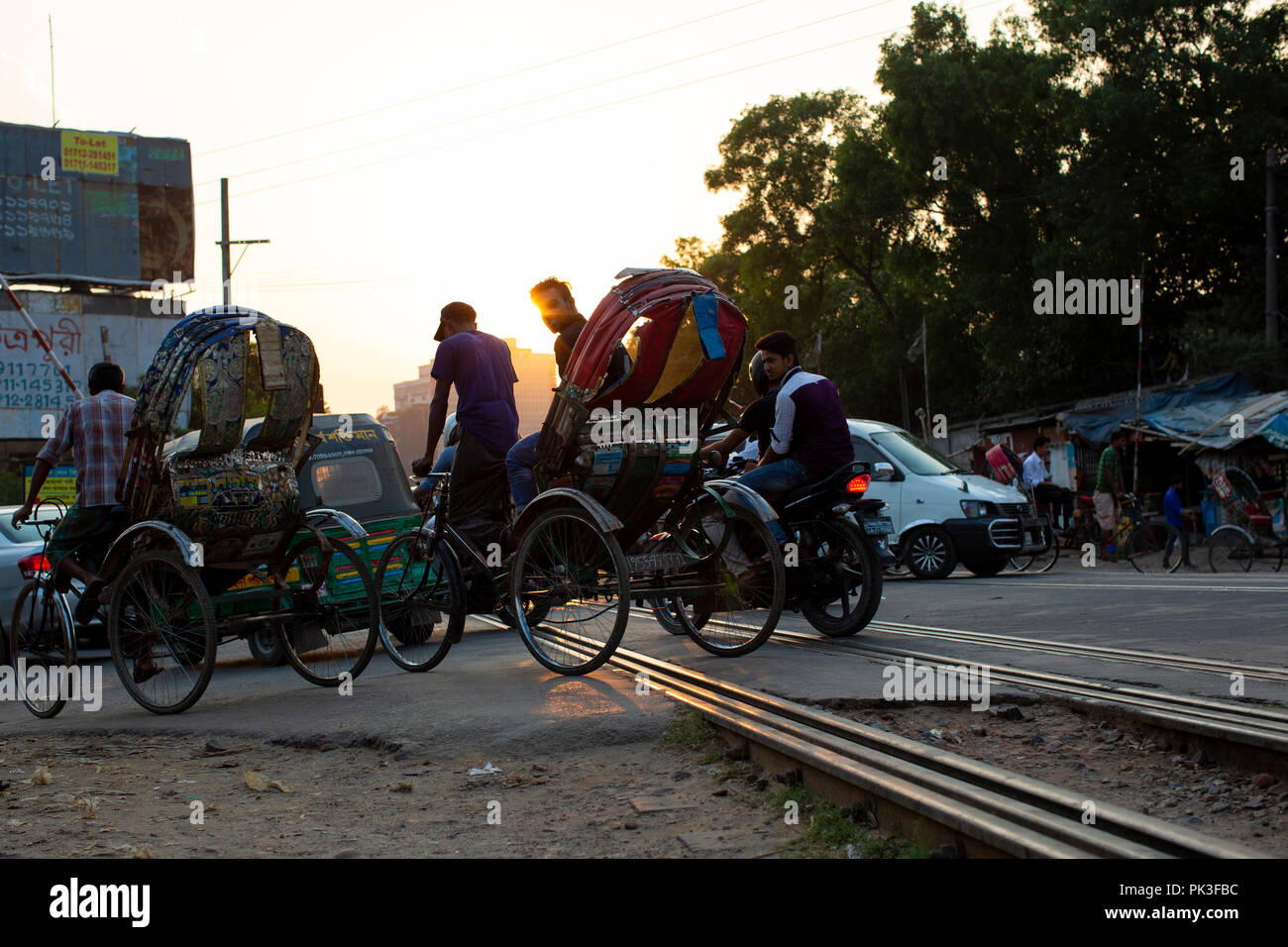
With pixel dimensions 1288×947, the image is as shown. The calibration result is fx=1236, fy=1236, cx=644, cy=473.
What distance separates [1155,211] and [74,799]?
98.1 ft

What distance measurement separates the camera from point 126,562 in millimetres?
6871

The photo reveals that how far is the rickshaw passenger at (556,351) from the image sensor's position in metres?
6.99

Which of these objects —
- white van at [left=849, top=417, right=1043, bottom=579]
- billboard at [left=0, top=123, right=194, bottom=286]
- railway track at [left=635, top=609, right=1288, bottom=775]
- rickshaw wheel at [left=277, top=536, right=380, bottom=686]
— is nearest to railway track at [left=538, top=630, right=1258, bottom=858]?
railway track at [left=635, top=609, right=1288, bottom=775]

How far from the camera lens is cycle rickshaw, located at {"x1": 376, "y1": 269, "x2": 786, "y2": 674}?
6.59 meters

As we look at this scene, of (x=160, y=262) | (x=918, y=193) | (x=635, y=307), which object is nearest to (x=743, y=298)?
(x=918, y=193)

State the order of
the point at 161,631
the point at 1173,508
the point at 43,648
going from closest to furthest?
the point at 161,631 < the point at 43,648 < the point at 1173,508

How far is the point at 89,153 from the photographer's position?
48625mm

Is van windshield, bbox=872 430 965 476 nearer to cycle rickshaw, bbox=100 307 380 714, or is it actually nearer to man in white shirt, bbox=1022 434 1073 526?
man in white shirt, bbox=1022 434 1073 526

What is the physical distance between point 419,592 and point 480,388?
4.24 feet

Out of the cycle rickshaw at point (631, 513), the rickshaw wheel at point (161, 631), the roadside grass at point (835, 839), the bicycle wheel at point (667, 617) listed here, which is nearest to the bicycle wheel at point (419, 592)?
the cycle rickshaw at point (631, 513)

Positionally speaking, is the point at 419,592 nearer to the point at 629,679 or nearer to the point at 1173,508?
the point at 629,679

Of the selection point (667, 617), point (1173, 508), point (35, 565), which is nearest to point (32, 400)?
point (1173, 508)

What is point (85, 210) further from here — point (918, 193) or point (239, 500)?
point (239, 500)

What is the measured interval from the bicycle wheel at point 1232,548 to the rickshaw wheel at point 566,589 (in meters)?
12.1
